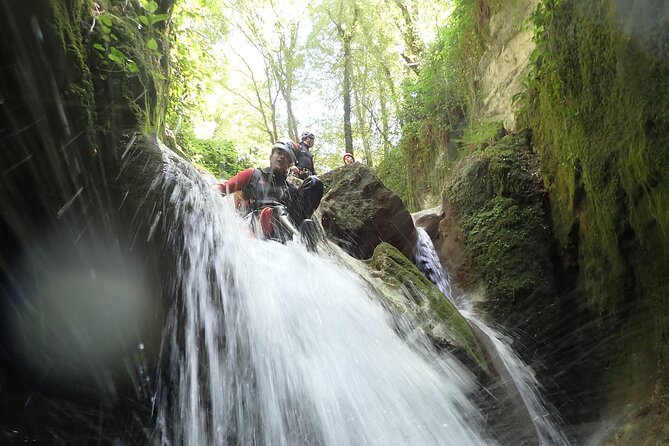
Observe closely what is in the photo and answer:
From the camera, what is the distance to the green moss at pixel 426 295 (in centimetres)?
432

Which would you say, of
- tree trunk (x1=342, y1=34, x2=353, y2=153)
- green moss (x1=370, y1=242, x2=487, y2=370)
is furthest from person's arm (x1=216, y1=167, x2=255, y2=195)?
tree trunk (x1=342, y1=34, x2=353, y2=153)

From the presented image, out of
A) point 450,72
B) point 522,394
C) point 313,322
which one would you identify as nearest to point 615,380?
point 522,394

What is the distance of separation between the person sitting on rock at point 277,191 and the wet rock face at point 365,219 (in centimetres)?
127

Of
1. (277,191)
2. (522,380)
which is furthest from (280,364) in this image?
(277,191)

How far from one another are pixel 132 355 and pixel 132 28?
8.31 feet

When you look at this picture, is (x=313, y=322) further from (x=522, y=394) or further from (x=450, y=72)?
(x=450, y=72)

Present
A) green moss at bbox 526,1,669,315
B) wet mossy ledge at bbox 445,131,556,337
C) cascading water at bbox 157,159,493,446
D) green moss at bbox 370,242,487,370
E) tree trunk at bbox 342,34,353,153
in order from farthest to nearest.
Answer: tree trunk at bbox 342,34,353,153
wet mossy ledge at bbox 445,131,556,337
green moss at bbox 370,242,487,370
green moss at bbox 526,1,669,315
cascading water at bbox 157,159,493,446

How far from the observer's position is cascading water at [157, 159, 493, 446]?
3.02 meters

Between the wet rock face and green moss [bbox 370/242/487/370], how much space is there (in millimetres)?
1757

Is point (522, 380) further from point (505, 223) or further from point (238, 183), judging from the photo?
point (238, 183)

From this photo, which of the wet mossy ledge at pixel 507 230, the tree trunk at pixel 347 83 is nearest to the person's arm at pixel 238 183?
the wet mossy ledge at pixel 507 230

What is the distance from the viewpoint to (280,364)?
3.34 meters

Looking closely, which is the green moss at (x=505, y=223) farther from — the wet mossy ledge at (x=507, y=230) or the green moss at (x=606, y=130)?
the green moss at (x=606, y=130)

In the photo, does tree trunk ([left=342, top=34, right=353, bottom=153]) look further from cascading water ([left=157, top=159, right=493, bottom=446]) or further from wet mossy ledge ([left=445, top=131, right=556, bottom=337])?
cascading water ([left=157, top=159, right=493, bottom=446])
